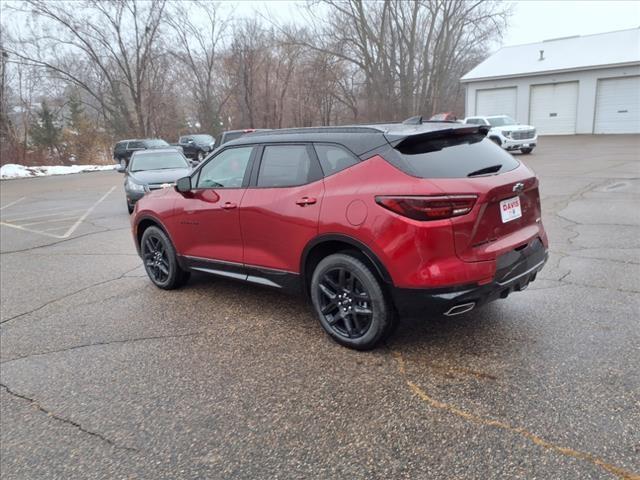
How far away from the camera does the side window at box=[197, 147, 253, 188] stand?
436 cm

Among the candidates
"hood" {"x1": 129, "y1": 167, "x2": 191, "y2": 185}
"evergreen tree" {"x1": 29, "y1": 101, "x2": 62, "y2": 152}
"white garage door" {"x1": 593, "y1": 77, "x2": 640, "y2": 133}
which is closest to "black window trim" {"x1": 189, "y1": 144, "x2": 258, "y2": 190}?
"hood" {"x1": 129, "y1": 167, "x2": 191, "y2": 185}

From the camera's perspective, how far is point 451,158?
10.9 ft

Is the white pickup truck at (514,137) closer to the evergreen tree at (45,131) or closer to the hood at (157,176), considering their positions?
the hood at (157,176)

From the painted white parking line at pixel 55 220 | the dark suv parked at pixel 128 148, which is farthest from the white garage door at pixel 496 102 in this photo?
the painted white parking line at pixel 55 220

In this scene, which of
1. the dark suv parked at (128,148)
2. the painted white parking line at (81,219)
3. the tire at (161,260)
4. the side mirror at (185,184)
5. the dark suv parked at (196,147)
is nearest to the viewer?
the side mirror at (185,184)

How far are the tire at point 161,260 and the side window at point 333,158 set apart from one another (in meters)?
2.31

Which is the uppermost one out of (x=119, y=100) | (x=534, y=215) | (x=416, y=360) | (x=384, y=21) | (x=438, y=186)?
(x=384, y=21)

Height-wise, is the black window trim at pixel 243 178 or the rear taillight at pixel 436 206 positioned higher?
the black window trim at pixel 243 178

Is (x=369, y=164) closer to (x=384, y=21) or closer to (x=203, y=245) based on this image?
(x=203, y=245)

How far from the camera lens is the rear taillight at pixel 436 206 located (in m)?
2.99

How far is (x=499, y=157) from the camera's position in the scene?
3619 millimetres

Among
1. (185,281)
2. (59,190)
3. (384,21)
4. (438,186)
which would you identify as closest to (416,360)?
(438,186)

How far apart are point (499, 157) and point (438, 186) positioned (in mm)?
911

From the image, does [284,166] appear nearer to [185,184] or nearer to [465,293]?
[185,184]
